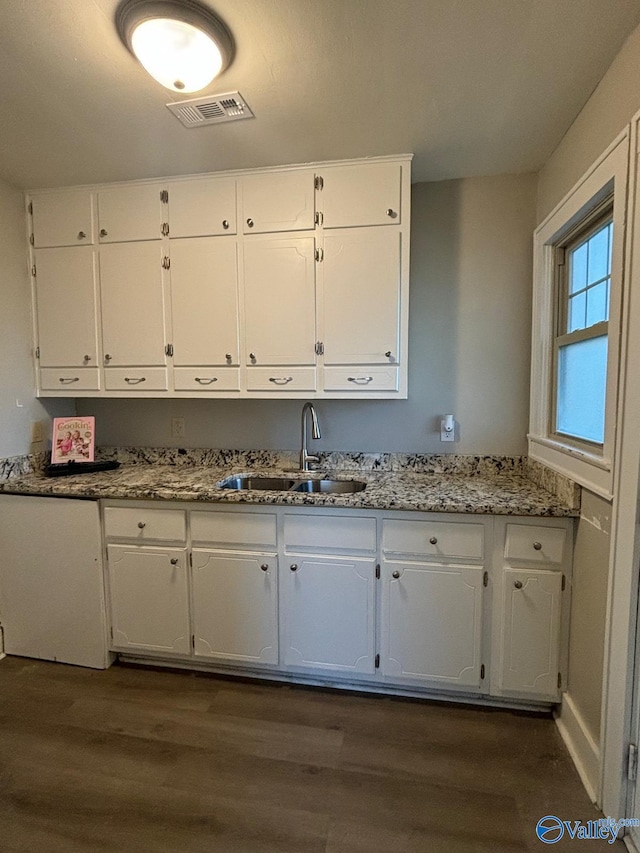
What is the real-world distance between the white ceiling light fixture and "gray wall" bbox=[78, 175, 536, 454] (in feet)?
4.11

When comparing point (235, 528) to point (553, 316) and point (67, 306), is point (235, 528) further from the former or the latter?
point (553, 316)

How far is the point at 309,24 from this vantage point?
126 centimetres

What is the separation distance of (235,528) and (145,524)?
452 millimetres

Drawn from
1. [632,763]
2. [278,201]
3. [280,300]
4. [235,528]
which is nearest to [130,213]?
[278,201]

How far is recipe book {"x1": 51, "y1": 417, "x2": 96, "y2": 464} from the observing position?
2367 millimetres

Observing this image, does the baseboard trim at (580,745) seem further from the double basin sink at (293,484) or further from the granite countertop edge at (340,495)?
the double basin sink at (293,484)

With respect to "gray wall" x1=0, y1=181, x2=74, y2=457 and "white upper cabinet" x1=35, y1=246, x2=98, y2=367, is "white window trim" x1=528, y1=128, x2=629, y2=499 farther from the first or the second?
"gray wall" x1=0, y1=181, x2=74, y2=457

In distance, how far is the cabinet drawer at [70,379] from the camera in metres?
2.33

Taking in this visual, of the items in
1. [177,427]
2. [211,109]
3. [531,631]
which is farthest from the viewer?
[177,427]

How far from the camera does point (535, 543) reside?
5.58ft

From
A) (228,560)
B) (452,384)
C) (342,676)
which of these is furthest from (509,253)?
(342,676)

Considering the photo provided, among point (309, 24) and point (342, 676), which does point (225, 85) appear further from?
point (342, 676)

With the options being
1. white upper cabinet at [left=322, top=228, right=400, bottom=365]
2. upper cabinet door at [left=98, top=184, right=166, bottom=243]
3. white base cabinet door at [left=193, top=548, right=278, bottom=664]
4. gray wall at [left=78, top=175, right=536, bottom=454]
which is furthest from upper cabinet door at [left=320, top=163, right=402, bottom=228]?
white base cabinet door at [left=193, top=548, right=278, bottom=664]

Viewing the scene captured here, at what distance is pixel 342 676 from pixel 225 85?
7.95 feet
